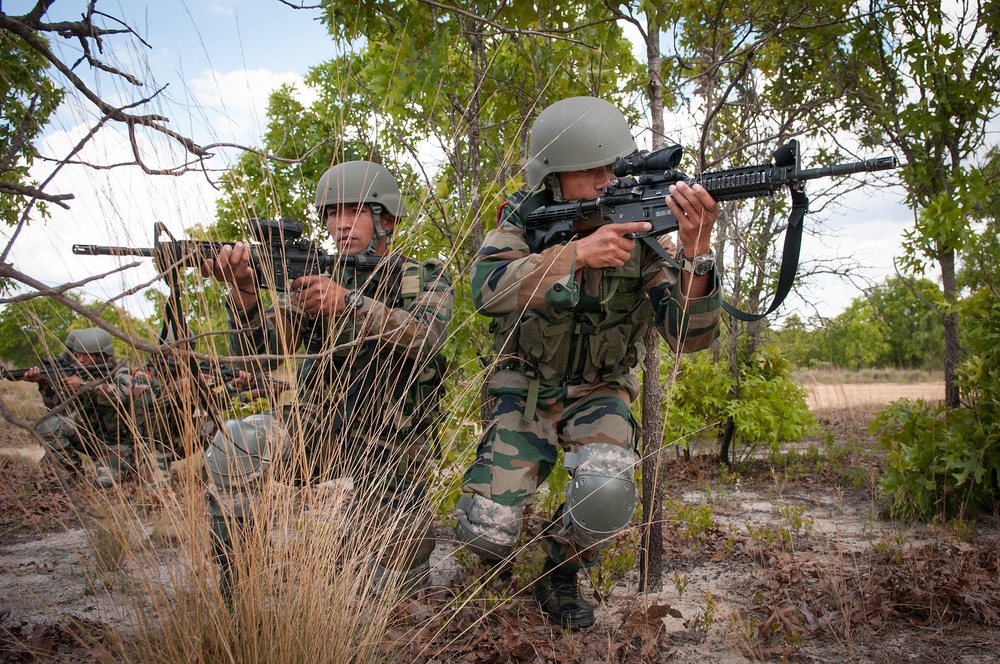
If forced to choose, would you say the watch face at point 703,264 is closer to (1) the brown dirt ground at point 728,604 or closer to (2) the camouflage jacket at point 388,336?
(2) the camouflage jacket at point 388,336

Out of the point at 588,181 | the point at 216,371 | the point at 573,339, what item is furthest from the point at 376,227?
the point at 216,371

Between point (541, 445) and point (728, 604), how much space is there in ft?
3.26

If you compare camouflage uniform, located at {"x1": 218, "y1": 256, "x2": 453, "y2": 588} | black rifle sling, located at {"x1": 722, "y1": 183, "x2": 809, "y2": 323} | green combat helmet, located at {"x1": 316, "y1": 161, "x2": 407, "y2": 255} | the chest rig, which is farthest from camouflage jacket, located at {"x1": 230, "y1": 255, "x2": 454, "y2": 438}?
black rifle sling, located at {"x1": 722, "y1": 183, "x2": 809, "y2": 323}

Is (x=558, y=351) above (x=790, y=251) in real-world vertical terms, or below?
below

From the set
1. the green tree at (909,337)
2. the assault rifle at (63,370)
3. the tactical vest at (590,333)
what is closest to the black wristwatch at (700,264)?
the tactical vest at (590,333)

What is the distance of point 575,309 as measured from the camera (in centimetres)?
312

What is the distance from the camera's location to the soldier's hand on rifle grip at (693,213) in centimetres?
263

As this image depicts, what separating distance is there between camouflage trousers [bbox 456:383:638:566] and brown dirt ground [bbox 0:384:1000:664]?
0.28m

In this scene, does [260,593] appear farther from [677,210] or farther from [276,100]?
[276,100]

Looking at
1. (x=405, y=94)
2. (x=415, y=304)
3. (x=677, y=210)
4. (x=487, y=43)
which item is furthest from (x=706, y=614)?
(x=487, y=43)

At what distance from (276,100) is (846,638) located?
25.9ft

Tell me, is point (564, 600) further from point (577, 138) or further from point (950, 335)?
point (950, 335)

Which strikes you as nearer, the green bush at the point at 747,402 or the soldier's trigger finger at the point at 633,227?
the soldier's trigger finger at the point at 633,227

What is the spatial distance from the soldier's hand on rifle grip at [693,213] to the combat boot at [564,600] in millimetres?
1353
